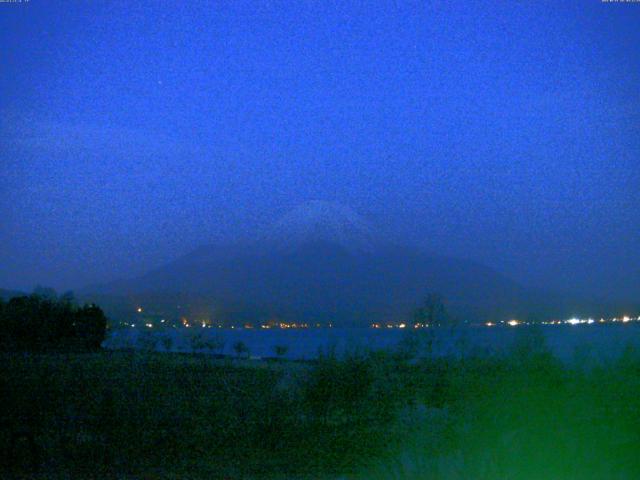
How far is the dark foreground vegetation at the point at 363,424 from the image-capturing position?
562 inches

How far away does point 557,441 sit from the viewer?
14.6 metres

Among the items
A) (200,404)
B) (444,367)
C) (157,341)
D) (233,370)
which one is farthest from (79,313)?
(444,367)

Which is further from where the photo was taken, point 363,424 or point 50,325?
point 50,325

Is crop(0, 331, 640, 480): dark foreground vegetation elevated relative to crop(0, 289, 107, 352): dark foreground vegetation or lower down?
lower down

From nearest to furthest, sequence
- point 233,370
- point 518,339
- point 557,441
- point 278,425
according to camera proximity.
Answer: point 557,441 < point 278,425 < point 518,339 < point 233,370

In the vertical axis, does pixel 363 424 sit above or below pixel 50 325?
below

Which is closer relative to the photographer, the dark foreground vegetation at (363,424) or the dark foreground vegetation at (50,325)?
the dark foreground vegetation at (363,424)

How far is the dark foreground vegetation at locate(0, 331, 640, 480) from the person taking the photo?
14281 millimetres

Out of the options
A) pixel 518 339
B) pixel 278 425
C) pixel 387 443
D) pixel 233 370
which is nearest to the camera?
pixel 387 443

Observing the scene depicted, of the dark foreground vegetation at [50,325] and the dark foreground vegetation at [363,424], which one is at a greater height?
the dark foreground vegetation at [50,325]

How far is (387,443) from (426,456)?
2.24 meters

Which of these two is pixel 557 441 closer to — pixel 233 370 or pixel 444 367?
pixel 444 367

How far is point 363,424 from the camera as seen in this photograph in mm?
19344

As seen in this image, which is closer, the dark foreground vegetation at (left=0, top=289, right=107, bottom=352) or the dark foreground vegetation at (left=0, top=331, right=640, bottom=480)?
the dark foreground vegetation at (left=0, top=331, right=640, bottom=480)
